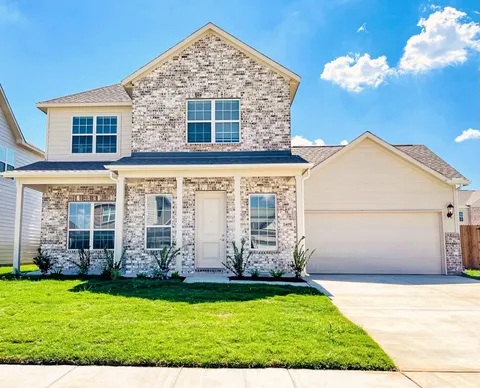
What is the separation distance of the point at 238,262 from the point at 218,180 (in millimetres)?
2725

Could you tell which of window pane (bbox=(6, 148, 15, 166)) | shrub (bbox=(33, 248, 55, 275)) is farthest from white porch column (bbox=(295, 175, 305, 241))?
window pane (bbox=(6, 148, 15, 166))

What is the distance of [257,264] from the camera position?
36.8 feet

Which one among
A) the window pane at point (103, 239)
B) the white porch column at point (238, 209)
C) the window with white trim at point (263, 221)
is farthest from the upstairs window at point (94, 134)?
the window with white trim at point (263, 221)

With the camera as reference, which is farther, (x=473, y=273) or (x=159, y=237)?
(x=473, y=273)

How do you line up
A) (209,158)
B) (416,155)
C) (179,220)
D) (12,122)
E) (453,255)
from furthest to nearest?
(12,122)
(416,155)
(453,255)
(209,158)
(179,220)

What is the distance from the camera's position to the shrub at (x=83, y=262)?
36.9 feet

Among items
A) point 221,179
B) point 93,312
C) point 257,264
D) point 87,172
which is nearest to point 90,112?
point 87,172

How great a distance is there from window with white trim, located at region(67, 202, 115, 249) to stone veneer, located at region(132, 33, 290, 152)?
2.50m

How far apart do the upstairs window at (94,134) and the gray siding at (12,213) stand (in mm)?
5119

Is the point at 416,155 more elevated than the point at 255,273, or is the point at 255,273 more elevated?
the point at 416,155

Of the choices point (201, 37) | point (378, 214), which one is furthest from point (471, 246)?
point (201, 37)

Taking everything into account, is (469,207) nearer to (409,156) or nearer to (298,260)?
(409,156)

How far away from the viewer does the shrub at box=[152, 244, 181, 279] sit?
406 inches

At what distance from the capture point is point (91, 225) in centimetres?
1270
